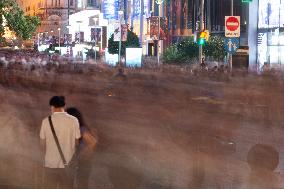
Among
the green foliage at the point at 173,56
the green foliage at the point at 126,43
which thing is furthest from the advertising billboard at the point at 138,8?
the green foliage at the point at 173,56

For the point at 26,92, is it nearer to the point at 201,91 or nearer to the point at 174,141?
the point at 201,91

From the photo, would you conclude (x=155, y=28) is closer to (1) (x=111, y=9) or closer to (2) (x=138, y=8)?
(2) (x=138, y=8)

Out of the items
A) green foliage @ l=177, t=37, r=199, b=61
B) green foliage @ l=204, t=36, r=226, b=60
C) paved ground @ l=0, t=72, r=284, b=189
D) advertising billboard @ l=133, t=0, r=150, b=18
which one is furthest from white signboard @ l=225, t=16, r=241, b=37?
advertising billboard @ l=133, t=0, r=150, b=18

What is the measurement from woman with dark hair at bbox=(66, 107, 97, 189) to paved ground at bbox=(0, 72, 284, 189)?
3.58 feet

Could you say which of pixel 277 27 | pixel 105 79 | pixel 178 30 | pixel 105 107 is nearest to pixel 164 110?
pixel 105 107

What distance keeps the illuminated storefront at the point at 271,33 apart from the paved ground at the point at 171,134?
19.9 meters

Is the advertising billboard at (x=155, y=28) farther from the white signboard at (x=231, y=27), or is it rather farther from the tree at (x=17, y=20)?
the tree at (x=17, y=20)

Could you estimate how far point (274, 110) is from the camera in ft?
70.0

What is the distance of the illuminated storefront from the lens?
53781 mm

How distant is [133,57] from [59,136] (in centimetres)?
4512

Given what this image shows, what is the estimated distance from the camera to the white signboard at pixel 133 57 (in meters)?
51.5

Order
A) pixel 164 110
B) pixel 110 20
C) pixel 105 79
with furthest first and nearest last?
pixel 110 20, pixel 105 79, pixel 164 110

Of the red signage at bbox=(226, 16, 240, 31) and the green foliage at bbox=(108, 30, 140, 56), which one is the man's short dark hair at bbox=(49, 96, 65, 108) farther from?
the green foliage at bbox=(108, 30, 140, 56)

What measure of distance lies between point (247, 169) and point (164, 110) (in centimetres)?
1031
